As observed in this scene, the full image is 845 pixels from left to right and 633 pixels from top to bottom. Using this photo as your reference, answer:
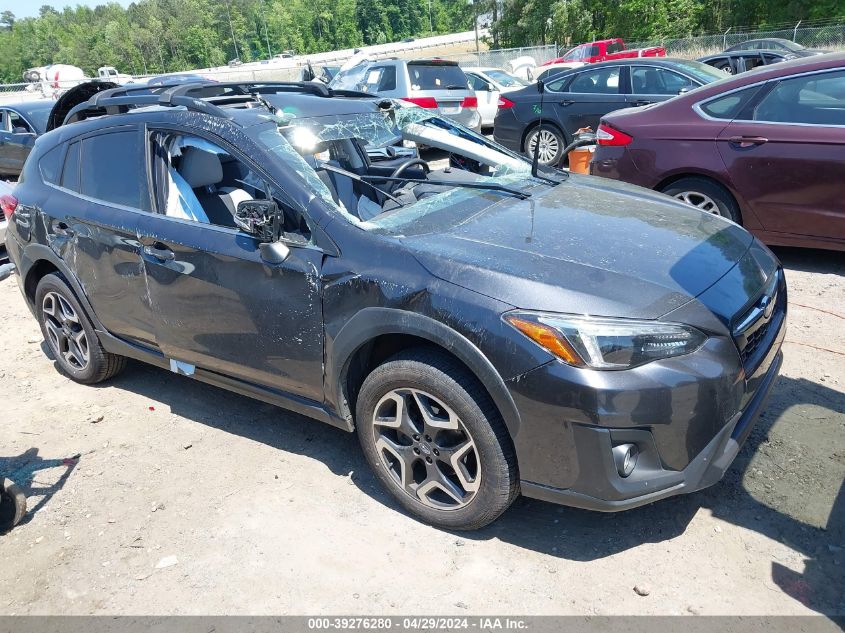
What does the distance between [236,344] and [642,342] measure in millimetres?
1953

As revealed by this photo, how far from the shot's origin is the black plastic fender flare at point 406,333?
2.56 meters

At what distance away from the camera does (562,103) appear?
10008 millimetres

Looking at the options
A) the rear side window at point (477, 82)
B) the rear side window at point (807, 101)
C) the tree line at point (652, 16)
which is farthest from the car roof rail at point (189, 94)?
the tree line at point (652, 16)

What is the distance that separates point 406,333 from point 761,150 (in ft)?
12.9

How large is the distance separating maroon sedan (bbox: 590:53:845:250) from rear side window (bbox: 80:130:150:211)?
410 centimetres

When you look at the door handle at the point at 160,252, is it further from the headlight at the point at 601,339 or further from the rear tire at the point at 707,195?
the rear tire at the point at 707,195

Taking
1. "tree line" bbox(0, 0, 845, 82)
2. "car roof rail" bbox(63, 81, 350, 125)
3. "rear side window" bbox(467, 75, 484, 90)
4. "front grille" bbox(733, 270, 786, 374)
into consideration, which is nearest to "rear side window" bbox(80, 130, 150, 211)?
"car roof rail" bbox(63, 81, 350, 125)

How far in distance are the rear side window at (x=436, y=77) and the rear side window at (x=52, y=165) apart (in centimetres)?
822

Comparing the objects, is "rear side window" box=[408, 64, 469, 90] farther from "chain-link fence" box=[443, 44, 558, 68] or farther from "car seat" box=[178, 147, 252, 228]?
"chain-link fence" box=[443, 44, 558, 68]

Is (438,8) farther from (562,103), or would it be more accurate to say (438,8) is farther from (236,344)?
(236,344)

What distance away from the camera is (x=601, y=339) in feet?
8.03

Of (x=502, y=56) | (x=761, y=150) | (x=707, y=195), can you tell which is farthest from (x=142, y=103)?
(x=502, y=56)

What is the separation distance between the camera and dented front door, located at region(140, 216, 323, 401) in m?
3.09

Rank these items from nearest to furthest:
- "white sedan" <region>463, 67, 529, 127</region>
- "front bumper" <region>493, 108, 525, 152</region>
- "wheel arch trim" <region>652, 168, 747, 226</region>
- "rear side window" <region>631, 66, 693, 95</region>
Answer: "wheel arch trim" <region>652, 168, 747, 226</region> < "rear side window" <region>631, 66, 693, 95</region> < "front bumper" <region>493, 108, 525, 152</region> < "white sedan" <region>463, 67, 529, 127</region>
